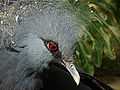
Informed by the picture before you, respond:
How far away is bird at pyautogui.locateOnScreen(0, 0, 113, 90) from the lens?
4.43ft

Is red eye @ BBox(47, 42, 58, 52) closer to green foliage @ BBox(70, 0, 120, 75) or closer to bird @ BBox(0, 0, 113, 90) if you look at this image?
bird @ BBox(0, 0, 113, 90)

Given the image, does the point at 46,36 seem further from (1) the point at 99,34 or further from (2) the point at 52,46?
(1) the point at 99,34

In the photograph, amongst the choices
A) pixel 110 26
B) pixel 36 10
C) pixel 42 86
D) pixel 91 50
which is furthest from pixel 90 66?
pixel 36 10

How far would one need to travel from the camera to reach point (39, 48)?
1.34m

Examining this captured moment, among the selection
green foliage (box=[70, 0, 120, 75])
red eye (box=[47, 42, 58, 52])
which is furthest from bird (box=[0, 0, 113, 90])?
green foliage (box=[70, 0, 120, 75])

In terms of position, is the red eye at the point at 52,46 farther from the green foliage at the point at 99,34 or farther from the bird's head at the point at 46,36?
the green foliage at the point at 99,34

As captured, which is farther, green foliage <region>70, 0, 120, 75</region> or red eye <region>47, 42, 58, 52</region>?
green foliage <region>70, 0, 120, 75</region>

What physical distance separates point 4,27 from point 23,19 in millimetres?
84

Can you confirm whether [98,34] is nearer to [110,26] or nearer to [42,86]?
[110,26]

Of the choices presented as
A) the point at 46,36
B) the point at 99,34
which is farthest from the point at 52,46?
the point at 99,34

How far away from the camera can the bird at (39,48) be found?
1351 millimetres

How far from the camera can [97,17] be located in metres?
2.81

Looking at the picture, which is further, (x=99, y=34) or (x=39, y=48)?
(x=99, y=34)

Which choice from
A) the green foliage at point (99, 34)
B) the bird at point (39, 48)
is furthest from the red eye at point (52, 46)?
the green foliage at point (99, 34)
